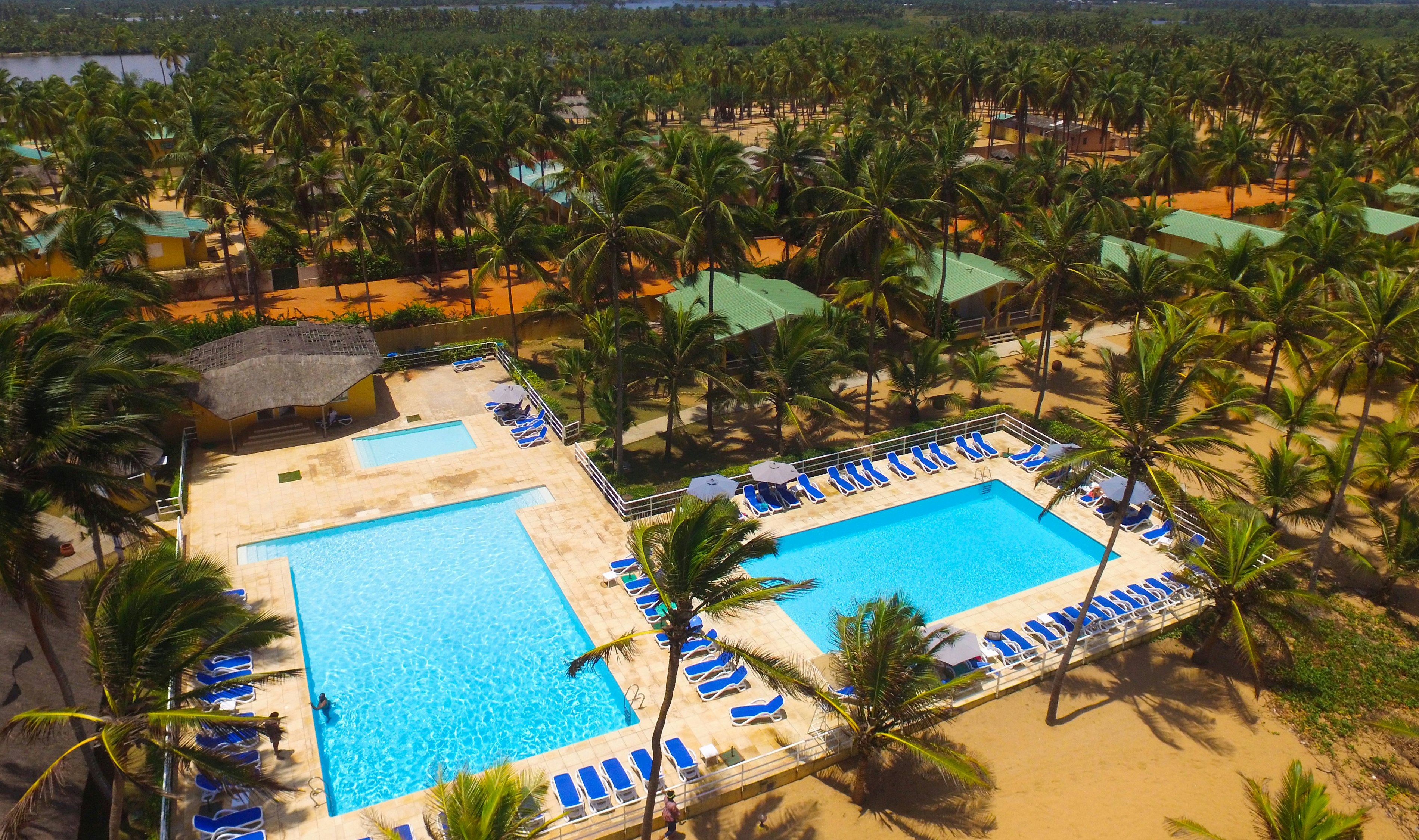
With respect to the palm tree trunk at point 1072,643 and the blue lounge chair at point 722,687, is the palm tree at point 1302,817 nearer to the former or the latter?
the palm tree trunk at point 1072,643

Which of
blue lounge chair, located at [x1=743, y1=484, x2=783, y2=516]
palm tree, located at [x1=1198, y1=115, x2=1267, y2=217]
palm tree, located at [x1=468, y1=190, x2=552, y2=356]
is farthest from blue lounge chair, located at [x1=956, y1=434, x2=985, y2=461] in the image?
palm tree, located at [x1=1198, y1=115, x2=1267, y2=217]

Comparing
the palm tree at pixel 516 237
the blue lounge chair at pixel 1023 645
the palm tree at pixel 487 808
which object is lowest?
the blue lounge chair at pixel 1023 645

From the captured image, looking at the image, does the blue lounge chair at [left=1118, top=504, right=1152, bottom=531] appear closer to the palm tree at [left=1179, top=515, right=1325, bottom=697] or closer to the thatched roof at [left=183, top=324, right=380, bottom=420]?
the palm tree at [left=1179, top=515, right=1325, bottom=697]

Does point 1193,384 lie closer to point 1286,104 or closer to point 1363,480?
point 1363,480

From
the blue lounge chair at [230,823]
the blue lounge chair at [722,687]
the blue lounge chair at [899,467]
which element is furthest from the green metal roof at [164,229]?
the blue lounge chair at [722,687]

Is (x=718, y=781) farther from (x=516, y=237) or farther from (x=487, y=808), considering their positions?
(x=516, y=237)

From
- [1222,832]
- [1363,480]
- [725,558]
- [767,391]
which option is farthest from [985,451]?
[725,558]
